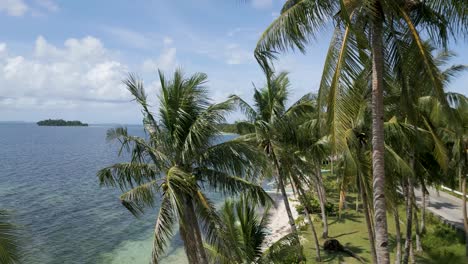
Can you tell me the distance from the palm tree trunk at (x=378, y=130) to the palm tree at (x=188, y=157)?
3375mm

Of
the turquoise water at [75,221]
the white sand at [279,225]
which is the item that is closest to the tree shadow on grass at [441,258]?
the white sand at [279,225]

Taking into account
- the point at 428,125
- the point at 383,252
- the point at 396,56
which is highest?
the point at 396,56

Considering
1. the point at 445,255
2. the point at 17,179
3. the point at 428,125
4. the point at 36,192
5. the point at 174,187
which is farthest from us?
the point at 17,179

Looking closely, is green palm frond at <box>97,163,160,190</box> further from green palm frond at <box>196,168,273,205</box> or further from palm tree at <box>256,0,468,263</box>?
palm tree at <box>256,0,468,263</box>

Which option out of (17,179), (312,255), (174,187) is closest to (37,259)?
(312,255)

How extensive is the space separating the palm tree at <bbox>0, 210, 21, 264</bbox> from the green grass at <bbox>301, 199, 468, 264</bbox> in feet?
50.1

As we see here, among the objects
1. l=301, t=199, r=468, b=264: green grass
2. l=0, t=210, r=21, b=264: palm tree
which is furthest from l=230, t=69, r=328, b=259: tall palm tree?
l=0, t=210, r=21, b=264: palm tree

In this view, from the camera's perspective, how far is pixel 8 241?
210 inches

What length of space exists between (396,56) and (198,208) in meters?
5.89

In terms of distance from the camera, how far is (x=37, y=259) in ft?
72.2

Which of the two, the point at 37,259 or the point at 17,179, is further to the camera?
the point at 17,179

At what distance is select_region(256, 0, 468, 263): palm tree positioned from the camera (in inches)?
244

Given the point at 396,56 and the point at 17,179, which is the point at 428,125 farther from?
the point at 17,179

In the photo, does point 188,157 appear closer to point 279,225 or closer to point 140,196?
point 140,196
